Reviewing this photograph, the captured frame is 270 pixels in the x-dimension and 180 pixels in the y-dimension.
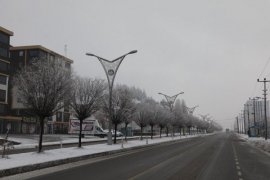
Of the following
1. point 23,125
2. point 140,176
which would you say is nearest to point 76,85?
point 140,176

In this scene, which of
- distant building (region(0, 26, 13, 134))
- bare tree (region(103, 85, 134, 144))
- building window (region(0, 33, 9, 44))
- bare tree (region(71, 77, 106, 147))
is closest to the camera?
bare tree (region(71, 77, 106, 147))

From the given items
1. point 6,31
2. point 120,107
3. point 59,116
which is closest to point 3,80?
point 6,31

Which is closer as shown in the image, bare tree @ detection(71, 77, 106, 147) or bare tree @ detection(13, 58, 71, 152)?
bare tree @ detection(13, 58, 71, 152)

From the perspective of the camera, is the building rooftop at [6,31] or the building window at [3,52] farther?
the building window at [3,52]

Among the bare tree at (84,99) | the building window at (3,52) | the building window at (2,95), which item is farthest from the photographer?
the building window at (3,52)

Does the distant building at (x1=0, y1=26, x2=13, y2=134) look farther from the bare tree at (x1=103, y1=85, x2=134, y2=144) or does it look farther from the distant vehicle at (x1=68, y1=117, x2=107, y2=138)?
the bare tree at (x1=103, y1=85, x2=134, y2=144)

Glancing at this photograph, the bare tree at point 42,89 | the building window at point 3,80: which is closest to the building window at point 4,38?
the building window at point 3,80

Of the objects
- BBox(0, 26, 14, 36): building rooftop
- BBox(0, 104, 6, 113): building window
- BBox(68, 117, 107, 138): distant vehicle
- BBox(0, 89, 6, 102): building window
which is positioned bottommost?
BBox(68, 117, 107, 138): distant vehicle

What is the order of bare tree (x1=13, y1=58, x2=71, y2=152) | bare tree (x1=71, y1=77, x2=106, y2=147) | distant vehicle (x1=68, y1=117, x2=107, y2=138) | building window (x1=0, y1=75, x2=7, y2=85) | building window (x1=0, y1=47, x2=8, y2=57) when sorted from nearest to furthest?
bare tree (x1=13, y1=58, x2=71, y2=152)
bare tree (x1=71, y1=77, x2=106, y2=147)
distant vehicle (x1=68, y1=117, x2=107, y2=138)
building window (x1=0, y1=75, x2=7, y2=85)
building window (x1=0, y1=47, x2=8, y2=57)

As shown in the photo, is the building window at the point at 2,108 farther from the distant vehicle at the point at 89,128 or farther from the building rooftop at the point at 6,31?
the distant vehicle at the point at 89,128

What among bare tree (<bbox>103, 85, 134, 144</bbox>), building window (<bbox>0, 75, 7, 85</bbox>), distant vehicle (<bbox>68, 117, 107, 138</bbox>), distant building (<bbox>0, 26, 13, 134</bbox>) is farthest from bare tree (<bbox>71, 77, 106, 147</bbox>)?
distant building (<bbox>0, 26, 13, 134</bbox>)

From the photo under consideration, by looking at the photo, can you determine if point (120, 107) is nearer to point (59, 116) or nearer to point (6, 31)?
point (6, 31)

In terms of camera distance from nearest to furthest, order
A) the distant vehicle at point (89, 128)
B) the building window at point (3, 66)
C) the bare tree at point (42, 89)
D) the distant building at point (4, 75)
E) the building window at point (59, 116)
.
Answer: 1. the bare tree at point (42, 89)
2. the distant vehicle at point (89, 128)
3. the distant building at point (4, 75)
4. the building window at point (3, 66)
5. the building window at point (59, 116)

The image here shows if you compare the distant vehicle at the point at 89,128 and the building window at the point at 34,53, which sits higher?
the building window at the point at 34,53
